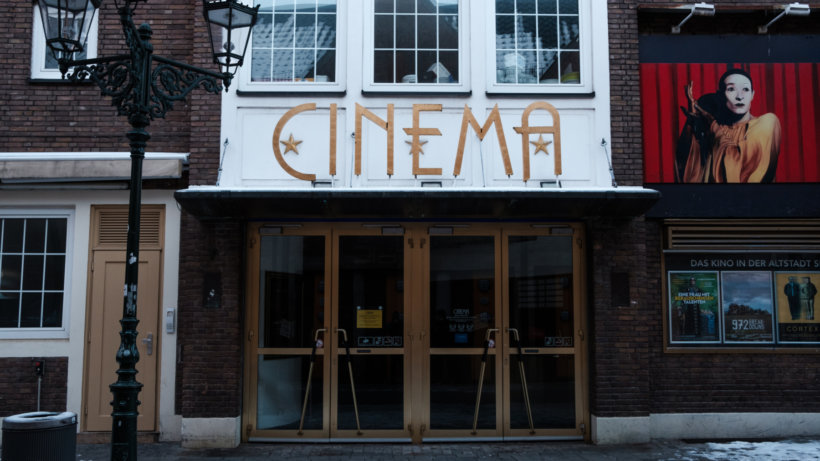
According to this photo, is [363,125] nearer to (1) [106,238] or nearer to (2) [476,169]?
(2) [476,169]

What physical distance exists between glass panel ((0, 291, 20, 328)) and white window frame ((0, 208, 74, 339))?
9cm

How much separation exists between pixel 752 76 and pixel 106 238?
8.98 meters

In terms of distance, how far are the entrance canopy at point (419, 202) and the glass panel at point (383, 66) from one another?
1.82 metres

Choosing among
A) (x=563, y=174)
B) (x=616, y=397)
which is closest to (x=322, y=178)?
(x=563, y=174)

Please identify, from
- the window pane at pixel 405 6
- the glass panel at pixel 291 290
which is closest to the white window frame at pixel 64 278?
the glass panel at pixel 291 290

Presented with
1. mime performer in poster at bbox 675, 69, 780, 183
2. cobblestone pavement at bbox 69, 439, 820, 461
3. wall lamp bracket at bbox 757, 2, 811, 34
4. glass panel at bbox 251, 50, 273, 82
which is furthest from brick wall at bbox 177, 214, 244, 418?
wall lamp bracket at bbox 757, 2, 811, 34

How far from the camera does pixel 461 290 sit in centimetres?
912

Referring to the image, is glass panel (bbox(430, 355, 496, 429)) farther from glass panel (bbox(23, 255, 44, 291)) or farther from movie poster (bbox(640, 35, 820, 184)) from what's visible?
glass panel (bbox(23, 255, 44, 291))

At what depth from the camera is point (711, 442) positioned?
8.87m

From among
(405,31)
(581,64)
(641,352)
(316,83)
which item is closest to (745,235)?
(641,352)

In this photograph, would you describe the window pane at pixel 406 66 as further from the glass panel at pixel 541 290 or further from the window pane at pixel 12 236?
the window pane at pixel 12 236

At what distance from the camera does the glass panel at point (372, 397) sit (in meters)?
8.95

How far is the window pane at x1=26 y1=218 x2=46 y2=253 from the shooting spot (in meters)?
9.34

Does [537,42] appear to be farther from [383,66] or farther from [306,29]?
[306,29]
